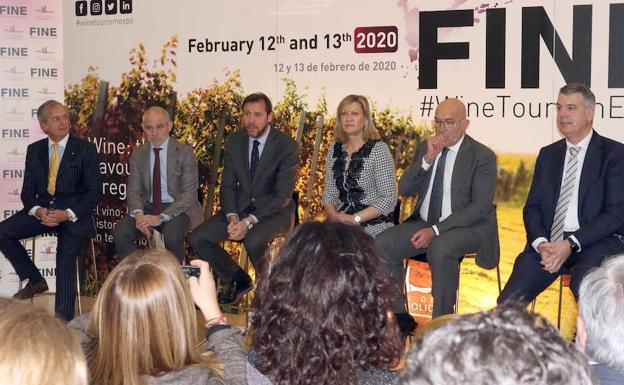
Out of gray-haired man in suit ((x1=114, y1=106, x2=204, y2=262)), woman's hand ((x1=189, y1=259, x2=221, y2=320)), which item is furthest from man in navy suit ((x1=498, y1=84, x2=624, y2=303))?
woman's hand ((x1=189, y1=259, x2=221, y2=320))

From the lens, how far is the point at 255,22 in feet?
22.0

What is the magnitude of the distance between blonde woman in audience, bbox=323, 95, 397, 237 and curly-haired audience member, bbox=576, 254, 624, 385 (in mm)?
3564

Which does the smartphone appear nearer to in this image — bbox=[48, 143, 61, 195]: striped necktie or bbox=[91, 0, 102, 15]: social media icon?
bbox=[48, 143, 61, 195]: striped necktie

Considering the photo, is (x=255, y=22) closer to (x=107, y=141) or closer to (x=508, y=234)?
(x=107, y=141)

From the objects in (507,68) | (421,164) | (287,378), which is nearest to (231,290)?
(421,164)

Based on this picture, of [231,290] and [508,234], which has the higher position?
[508,234]

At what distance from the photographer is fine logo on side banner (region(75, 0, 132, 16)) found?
7141 mm

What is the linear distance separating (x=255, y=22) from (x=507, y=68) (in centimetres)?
200

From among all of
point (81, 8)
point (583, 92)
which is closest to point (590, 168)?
point (583, 92)

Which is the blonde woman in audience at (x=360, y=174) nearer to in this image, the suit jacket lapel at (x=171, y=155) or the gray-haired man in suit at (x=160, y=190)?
the gray-haired man in suit at (x=160, y=190)

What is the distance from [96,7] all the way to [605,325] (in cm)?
612

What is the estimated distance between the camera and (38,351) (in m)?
1.33

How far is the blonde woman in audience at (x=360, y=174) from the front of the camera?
5621 mm

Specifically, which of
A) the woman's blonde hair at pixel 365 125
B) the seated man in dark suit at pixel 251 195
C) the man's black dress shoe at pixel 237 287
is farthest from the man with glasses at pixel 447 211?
the man's black dress shoe at pixel 237 287
